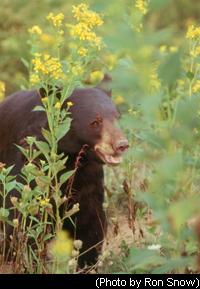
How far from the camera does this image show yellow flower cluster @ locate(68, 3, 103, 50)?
4.91 meters

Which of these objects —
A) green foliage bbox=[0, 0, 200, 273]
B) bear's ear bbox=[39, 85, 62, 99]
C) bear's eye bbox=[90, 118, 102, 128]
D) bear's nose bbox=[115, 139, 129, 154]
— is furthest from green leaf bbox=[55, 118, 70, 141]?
bear's eye bbox=[90, 118, 102, 128]

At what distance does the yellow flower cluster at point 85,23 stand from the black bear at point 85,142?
0.47m

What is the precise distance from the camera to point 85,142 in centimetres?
543

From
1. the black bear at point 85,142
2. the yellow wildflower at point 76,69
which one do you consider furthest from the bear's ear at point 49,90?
the yellow wildflower at point 76,69

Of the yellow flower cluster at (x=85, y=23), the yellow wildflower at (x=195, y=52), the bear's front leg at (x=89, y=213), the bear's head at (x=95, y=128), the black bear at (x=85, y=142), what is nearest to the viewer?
the yellow flower cluster at (x=85, y=23)

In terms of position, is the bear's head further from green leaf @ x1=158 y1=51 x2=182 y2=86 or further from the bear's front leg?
green leaf @ x1=158 y1=51 x2=182 y2=86

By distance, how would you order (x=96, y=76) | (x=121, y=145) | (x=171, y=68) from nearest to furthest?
1. (x=171, y=68)
2. (x=121, y=145)
3. (x=96, y=76)

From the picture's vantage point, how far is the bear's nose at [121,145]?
5.14 m

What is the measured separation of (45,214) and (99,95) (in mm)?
999

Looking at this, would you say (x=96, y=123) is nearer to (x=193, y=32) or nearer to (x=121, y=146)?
(x=121, y=146)

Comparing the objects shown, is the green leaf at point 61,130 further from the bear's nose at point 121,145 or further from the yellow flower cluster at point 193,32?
the yellow flower cluster at point 193,32

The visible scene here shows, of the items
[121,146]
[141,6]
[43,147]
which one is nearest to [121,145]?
[121,146]

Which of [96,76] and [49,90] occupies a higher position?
[96,76]

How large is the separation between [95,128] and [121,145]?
285 millimetres
